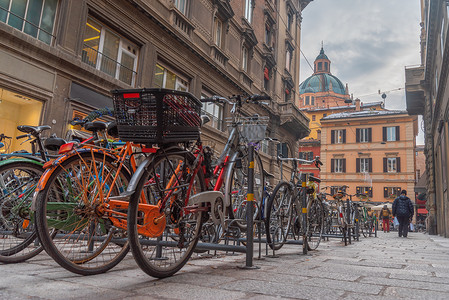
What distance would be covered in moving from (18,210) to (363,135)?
47.0 meters

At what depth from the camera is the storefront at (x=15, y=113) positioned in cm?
790

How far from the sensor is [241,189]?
440cm

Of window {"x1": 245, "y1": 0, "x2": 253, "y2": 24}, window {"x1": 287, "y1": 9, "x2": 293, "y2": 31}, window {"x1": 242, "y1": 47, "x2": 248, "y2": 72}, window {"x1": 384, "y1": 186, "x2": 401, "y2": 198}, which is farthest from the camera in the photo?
window {"x1": 384, "y1": 186, "x2": 401, "y2": 198}

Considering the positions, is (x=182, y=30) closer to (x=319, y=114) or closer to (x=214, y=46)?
(x=214, y=46)

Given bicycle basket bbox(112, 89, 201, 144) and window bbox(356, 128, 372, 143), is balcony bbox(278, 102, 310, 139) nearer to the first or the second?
bicycle basket bbox(112, 89, 201, 144)

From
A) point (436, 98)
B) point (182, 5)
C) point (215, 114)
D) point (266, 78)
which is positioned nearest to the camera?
point (182, 5)

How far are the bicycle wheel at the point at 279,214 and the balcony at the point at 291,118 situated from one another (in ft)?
57.7

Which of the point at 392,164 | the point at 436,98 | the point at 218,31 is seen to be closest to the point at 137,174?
the point at 218,31

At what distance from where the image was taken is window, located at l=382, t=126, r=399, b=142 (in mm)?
44219

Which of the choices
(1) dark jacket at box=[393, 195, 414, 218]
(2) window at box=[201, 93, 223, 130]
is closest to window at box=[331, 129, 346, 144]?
(2) window at box=[201, 93, 223, 130]

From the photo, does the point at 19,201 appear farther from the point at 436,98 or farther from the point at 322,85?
the point at 322,85

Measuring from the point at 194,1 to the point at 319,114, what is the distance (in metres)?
56.3

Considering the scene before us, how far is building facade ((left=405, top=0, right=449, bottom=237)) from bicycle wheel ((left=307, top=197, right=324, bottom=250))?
7418mm

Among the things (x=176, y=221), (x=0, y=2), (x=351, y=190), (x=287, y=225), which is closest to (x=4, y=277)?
(x=176, y=221)
